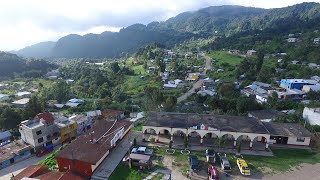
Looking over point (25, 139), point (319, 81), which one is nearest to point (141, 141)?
point (25, 139)

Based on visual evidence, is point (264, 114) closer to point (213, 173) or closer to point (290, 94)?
point (290, 94)

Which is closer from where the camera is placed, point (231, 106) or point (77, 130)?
point (77, 130)

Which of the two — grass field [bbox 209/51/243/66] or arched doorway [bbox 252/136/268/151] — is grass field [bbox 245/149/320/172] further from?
grass field [bbox 209/51/243/66]

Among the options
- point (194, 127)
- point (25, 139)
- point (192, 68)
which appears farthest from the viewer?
point (192, 68)

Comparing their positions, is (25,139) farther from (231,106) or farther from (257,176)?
(231,106)

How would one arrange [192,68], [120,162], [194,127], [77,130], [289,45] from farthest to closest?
[289,45] < [192,68] < [77,130] < [194,127] < [120,162]

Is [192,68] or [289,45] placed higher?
[289,45]
